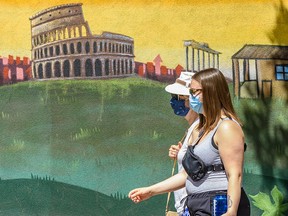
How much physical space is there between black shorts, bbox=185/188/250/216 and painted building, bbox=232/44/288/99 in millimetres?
3054

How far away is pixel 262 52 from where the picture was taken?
735 cm

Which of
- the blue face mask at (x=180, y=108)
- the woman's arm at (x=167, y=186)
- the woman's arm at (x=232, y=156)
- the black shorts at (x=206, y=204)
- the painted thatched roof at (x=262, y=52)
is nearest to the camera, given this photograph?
the woman's arm at (x=232, y=156)

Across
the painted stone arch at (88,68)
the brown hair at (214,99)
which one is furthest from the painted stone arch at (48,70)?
the brown hair at (214,99)

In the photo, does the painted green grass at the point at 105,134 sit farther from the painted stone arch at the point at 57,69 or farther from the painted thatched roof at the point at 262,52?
the painted thatched roof at the point at 262,52

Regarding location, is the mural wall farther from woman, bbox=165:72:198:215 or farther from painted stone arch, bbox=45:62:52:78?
woman, bbox=165:72:198:215

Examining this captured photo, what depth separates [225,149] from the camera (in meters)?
4.27

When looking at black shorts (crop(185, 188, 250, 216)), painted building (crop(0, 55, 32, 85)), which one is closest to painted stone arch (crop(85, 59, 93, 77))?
painted building (crop(0, 55, 32, 85))

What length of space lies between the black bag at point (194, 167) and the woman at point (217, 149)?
18 millimetres

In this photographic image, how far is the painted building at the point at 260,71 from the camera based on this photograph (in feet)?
24.0

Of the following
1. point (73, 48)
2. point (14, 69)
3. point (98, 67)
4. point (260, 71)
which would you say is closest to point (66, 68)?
point (73, 48)

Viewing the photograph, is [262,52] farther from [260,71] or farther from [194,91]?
[194,91]

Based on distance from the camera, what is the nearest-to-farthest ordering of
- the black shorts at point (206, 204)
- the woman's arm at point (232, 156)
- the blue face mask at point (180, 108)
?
the woman's arm at point (232, 156) → the black shorts at point (206, 204) → the blue face mask at point (180, 108)

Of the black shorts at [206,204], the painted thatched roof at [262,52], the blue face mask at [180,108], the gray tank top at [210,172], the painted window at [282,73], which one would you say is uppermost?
the painted thatched roof at [262,52]

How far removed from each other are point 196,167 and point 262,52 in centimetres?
317
